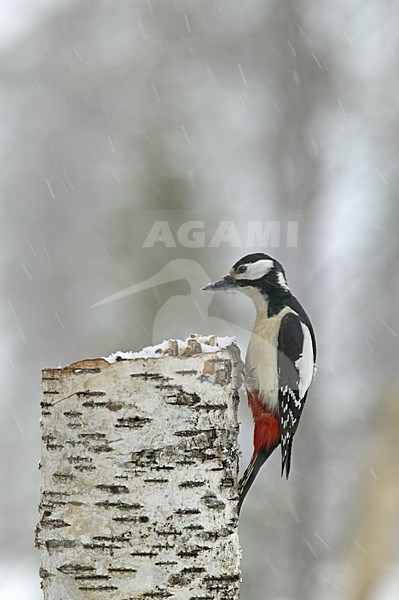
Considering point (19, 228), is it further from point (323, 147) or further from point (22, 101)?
point (323, 147)

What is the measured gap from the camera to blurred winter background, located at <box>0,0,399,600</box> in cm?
265

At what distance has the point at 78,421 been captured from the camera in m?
0.97

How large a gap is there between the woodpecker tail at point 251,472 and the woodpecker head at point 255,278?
10.5 inches

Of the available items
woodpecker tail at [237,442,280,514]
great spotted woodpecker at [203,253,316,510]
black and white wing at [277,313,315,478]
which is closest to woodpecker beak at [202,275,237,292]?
great spotted woodpecker at [203,253,316,510]

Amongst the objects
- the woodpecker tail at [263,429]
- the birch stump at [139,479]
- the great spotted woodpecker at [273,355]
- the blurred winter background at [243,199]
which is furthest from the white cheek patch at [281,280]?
the blurred winter background at [243,199]

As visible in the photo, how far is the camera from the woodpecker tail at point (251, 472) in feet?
3.68

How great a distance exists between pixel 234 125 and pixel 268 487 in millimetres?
1388

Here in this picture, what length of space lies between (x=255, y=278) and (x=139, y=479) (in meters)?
0.47

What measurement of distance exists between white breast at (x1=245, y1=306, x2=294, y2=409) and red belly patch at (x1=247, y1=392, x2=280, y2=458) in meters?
0.01

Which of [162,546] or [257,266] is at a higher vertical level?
[257,266]

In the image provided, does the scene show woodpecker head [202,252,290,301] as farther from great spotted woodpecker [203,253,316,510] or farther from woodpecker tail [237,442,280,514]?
woodpecker tail [237,442,280,514]

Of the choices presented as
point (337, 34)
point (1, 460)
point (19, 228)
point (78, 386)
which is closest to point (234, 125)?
point (337, 34)

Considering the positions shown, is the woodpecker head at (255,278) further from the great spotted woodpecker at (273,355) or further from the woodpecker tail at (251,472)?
the woodpecker tail at (251,472)

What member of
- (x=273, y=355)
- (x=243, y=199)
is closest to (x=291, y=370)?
(x=273, y=355)
